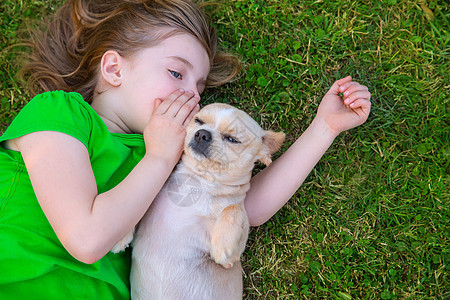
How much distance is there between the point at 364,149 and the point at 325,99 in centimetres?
70

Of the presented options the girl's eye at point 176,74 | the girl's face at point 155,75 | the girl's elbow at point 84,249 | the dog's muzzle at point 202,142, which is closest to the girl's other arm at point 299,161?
the dog's muzzle at point 202,142

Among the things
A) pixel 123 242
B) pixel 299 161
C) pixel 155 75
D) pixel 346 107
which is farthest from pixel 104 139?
pixel 346 107

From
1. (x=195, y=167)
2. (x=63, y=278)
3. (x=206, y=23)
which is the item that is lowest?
(x=63, y=278)

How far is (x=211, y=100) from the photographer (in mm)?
3953

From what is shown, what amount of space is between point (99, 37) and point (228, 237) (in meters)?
2.08

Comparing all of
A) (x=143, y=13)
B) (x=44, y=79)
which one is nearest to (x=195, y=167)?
(x=143, y=13)

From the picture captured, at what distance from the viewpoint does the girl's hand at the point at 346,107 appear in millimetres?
3193

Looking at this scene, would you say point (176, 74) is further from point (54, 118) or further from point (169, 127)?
point (54, 118)

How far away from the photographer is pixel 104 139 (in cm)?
294

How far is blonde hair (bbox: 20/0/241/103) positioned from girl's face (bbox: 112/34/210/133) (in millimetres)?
120

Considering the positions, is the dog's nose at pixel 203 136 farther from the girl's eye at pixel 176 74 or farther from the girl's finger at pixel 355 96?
the girl's finger at pixel 355 96

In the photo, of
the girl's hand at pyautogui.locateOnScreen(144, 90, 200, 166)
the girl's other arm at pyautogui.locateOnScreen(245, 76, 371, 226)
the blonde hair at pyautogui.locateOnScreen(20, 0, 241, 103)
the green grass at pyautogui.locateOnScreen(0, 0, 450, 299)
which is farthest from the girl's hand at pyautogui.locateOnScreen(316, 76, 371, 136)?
the girl's hand at pyautogui.locateOnScreen(144, 90, 200, 166)

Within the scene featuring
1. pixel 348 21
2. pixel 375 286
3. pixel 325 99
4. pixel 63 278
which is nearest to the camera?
pixel 63 278

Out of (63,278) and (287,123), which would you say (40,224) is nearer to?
(63,278)
